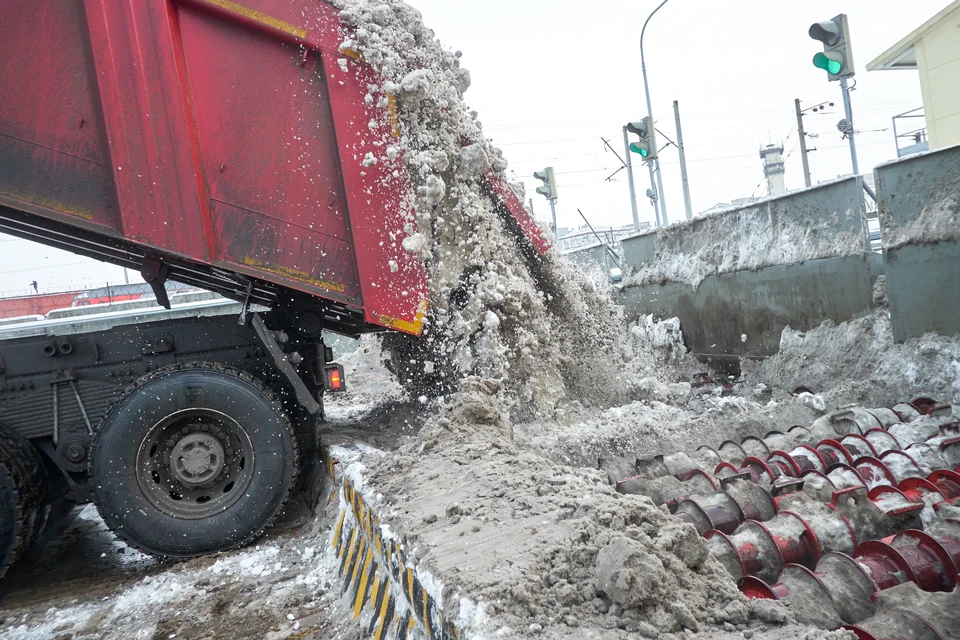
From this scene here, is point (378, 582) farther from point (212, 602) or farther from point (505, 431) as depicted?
point (505, 431)

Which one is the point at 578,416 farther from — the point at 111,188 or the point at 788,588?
the point at 111,188

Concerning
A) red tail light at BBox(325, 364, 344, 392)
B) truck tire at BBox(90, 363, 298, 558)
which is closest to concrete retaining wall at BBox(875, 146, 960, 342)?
red tail light at BBox(325, 364, 344, 392)

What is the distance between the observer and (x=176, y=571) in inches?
165

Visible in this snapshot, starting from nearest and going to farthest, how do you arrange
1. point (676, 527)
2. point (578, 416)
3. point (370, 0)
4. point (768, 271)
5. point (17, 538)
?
point (676, 527) → point (17, 538) → point (370, 0) → point (578, 416) → point (768, 271)

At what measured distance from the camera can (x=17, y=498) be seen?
4.06m

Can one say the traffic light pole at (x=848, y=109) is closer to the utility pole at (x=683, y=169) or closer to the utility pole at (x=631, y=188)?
the utility pole at (x=683, y=169)

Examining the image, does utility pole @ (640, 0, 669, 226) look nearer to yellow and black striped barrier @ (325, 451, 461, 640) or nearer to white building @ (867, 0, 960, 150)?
white building @ (867, 0, 960, 150)

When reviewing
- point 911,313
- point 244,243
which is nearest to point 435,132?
point 244,243

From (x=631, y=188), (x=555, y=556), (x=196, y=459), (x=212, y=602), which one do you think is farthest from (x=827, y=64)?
(x=212, y=602)

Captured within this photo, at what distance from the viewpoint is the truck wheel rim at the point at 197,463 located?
4.32m

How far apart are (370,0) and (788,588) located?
4.17m

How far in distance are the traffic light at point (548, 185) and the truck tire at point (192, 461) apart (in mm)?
11765

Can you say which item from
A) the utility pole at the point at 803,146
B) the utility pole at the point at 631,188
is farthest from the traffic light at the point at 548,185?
the utility pole at the point at 803,146

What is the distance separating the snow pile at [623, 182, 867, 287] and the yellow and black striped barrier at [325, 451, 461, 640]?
4822 millimetres
